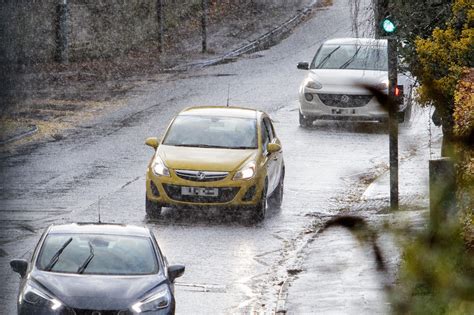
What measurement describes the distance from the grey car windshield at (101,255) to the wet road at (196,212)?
1341 mm

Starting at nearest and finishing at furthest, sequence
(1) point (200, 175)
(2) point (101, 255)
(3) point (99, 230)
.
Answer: (2) point (101, 255)
(3) point (99, 230)
(1) point (200, 175)

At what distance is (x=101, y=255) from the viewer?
461 inches

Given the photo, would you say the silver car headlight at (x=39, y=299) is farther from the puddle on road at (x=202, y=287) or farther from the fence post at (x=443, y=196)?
the fence post at (x=443, y=196)

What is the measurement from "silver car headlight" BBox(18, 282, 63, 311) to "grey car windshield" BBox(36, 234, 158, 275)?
0.53 m

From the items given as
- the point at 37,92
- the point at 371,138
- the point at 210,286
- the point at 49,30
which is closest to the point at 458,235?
the point at 210,286

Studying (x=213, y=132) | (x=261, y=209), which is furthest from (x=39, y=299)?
(x=213, y=132)

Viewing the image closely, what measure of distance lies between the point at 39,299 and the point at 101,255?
3.83 ft

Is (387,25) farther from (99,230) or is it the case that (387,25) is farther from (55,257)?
(55,257)

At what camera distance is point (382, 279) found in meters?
2.32

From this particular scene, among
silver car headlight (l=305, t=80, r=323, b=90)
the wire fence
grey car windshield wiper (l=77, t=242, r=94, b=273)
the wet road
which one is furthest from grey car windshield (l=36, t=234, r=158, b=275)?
the wire fence

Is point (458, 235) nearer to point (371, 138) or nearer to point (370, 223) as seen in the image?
point (370, 223)

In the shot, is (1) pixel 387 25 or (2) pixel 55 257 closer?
(2) pixel 55 257

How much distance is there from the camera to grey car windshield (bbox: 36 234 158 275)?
1144 cm

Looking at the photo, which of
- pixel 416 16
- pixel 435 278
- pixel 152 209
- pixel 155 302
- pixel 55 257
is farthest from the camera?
pixel 152 209
